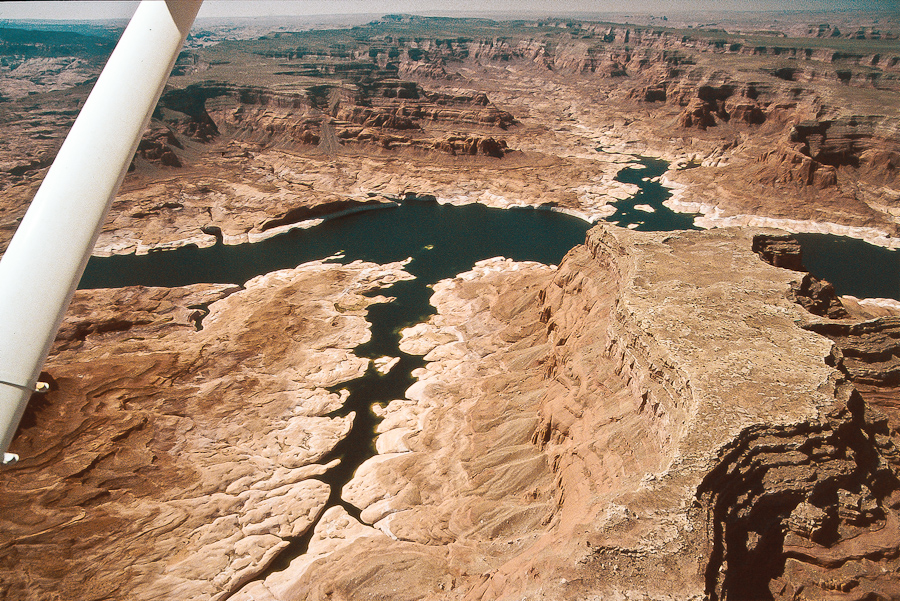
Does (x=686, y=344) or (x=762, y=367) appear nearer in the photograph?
(x=762, y=367)

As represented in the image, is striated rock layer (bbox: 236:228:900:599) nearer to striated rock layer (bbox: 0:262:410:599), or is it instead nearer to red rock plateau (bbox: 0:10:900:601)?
red rock plateau (bbox: 0:10:900:601)

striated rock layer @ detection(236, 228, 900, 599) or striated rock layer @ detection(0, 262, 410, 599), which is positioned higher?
striated rock layer @ detection(236, 228, 900, 599)

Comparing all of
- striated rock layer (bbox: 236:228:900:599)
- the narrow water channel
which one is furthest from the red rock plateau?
the narrow water channel

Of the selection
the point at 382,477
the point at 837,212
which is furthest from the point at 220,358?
the point at 837,212

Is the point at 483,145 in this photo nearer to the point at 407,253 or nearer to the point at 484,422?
the point at 407,253

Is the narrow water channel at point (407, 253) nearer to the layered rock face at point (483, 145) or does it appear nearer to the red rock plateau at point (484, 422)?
the red rock plateau at point (484, 422)

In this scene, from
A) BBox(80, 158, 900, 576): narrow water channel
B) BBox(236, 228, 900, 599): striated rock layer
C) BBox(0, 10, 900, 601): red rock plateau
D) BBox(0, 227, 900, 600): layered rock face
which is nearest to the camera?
BBox(236, 228, 900, 599): striated rock layer

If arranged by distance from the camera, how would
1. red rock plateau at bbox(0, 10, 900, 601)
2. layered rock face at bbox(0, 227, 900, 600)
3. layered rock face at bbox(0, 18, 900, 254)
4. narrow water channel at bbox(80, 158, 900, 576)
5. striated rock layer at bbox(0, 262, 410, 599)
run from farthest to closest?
layered rock face at bbox(0, 18, 900, 254) → narrow water channel at bbox(80, 158, 900, 576) → striated rock layer at bbox(0, 262, 410, 599) → red rock plateau at bbox(0, 10, 900, 601) → layered rock face at bbox(0, 227, 900, 600)

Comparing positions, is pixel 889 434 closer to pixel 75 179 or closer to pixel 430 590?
pixel 430 590
